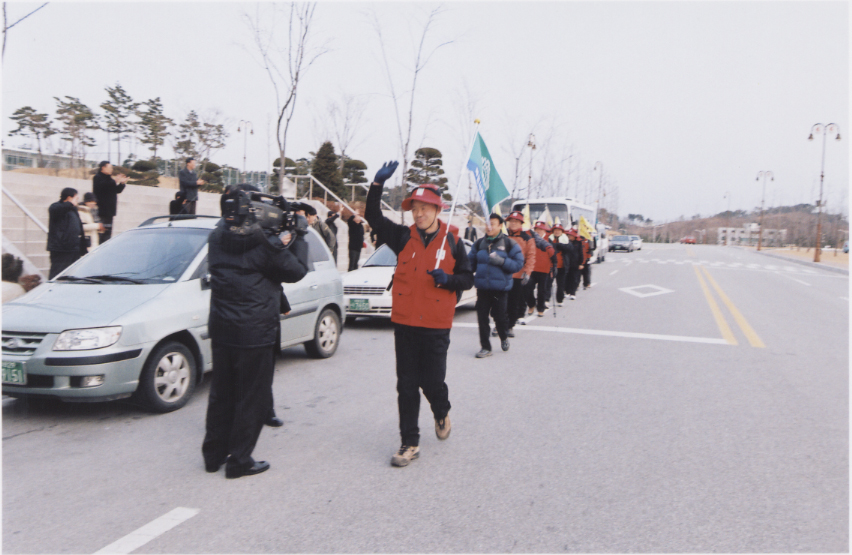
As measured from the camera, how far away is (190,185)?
1280 centimetres

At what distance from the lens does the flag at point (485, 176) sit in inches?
246

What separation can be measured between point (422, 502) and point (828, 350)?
764cm

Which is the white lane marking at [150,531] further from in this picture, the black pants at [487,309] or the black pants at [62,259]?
the black pants at [62,259]

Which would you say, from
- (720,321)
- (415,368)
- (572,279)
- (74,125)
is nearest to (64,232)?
(415,368)

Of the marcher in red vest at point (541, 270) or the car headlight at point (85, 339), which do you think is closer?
the car headlight at point (85, 339)

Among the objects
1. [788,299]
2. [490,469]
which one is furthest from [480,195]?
[788,299]

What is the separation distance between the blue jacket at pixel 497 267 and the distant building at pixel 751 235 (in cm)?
9304

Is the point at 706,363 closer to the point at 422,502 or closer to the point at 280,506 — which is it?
the point at 422,502

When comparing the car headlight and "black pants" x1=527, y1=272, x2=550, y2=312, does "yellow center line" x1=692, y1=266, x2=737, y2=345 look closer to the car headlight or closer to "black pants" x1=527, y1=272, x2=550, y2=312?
"black pants" x1=527, y1=272, x2=550, y2=312

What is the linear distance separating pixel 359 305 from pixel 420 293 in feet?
18.6

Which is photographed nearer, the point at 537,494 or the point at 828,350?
the point at 537,494

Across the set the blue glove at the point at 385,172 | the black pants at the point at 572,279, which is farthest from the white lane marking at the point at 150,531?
the black pants at the point at 572,279

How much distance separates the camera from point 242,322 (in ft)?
12.8

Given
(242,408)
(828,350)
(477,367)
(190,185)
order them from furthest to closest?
(190,185), (828,350), (477,367), (242,408)
